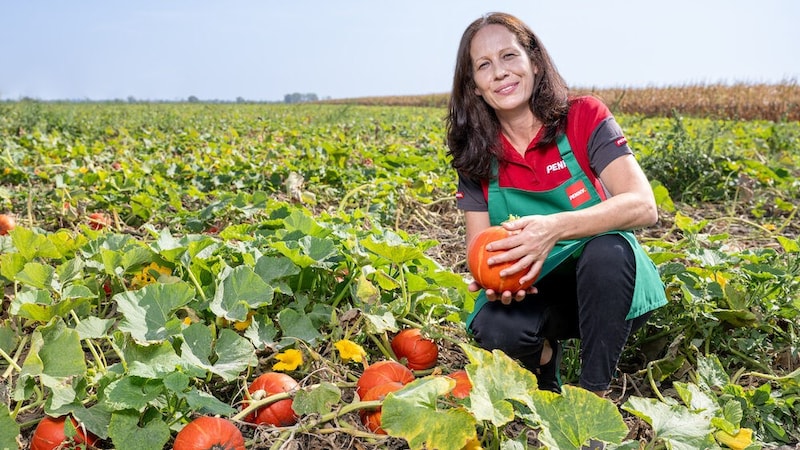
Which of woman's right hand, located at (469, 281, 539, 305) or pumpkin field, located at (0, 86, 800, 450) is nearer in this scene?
pumpkin field, located at (0, 86, 800, 450)

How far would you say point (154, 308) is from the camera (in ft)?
6.08

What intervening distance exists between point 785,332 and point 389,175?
3.00m

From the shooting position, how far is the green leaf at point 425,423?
1289 mm

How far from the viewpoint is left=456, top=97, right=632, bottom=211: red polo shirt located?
6.68ft

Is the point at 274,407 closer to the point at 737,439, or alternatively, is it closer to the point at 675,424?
the point at 675,424

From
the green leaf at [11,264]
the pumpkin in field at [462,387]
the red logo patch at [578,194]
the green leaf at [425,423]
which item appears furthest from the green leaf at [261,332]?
the red logo patch at [578,194]

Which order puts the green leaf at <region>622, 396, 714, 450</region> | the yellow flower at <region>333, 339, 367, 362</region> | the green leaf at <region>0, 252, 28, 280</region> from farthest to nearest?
the green leaf at <region>0, 252, 28, 280</region> < the yellow flower at <region>333, 339, 367, 362</region> < the green leaf at <region>622, 396, 714, 450</region>

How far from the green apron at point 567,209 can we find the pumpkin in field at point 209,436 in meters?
0.85

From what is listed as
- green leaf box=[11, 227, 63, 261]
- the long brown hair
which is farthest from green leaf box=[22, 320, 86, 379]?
the long brown hair

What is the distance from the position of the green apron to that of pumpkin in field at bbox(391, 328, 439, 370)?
157 mm

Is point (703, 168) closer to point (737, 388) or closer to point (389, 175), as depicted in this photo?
point (389, 175)

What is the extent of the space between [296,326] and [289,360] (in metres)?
0.18

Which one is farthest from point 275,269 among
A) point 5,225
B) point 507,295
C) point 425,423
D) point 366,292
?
point 5,225

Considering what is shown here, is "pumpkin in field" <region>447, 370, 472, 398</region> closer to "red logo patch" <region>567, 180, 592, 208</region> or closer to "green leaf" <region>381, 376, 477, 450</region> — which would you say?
"green leaf" <region>381, 376, 477, 450</region>
